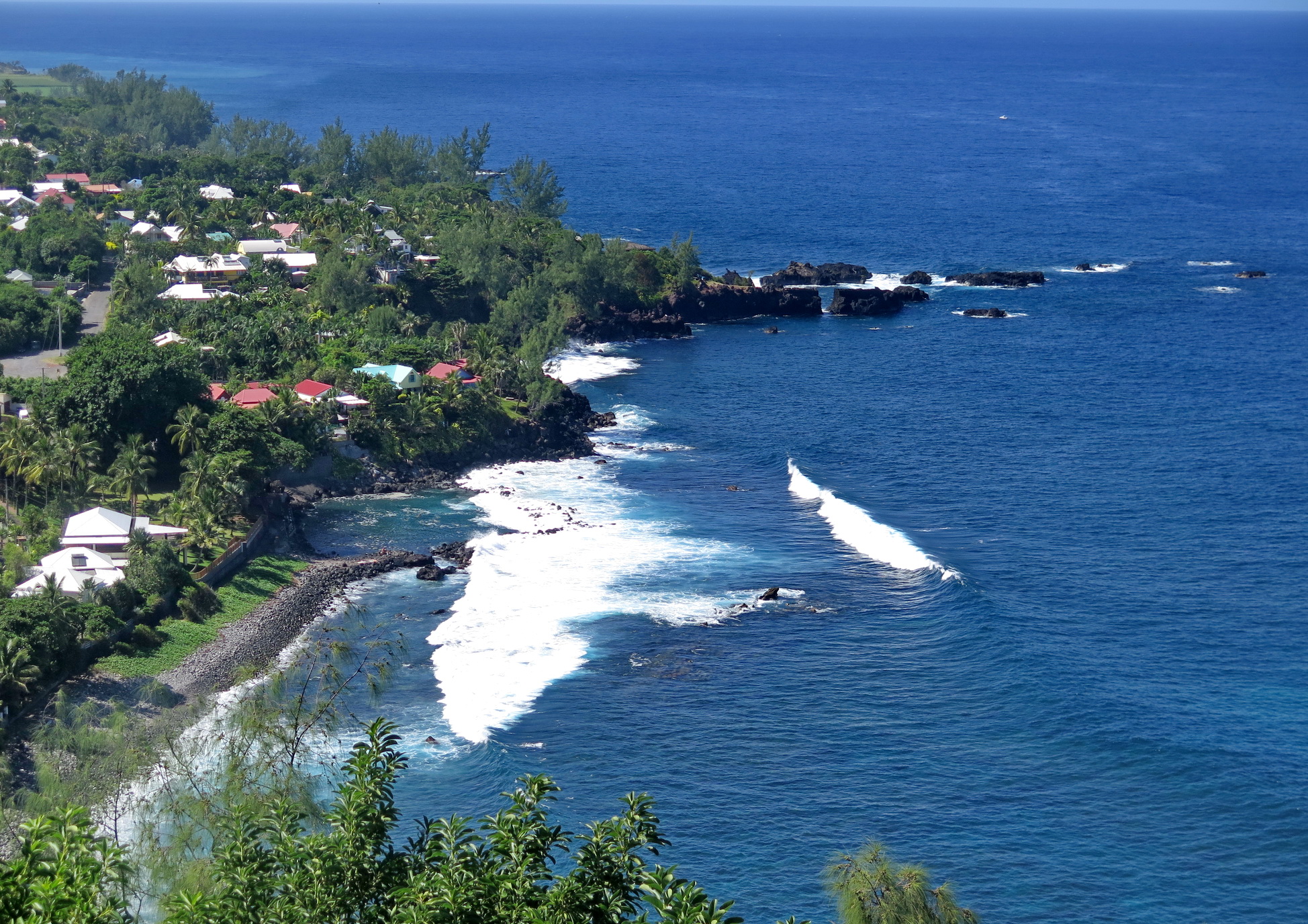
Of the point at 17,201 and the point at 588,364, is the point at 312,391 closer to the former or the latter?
the point at 588,364

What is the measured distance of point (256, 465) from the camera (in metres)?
74.8

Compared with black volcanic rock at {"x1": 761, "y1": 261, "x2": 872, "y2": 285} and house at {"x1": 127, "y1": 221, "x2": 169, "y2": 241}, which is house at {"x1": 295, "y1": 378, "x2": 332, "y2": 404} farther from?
black volcanic rock at {"x1": 761, "y1": 261, "x2": 872, "y2": 285}

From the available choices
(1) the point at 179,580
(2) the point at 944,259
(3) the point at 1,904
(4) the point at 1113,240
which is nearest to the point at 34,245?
(1) the point at 179,580

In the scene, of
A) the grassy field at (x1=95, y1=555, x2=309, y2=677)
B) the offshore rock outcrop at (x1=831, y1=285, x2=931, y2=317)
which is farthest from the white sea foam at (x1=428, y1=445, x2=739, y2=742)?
the offshore rock outcrop at (x1=831, y1=285, x2=931, y2=317)

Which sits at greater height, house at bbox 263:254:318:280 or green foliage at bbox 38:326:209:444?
house at bbox 263:254:318:280

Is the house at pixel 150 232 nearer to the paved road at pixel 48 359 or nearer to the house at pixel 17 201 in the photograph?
the house at pixel 17 201

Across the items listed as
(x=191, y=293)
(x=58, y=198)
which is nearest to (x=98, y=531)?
(x=191, y=293)

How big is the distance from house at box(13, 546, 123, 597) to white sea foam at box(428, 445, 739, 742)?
48.6 feet

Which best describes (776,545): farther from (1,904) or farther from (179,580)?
(1,904)

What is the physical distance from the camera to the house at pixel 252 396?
8138cm

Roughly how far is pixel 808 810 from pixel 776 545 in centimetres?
2575

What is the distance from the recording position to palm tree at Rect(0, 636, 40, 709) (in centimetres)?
5144

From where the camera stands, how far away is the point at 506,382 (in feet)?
312

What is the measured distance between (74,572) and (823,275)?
91.2 m
